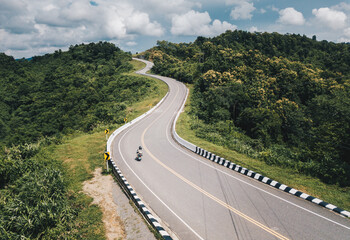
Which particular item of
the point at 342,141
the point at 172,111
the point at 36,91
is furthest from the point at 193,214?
the point at 36,91

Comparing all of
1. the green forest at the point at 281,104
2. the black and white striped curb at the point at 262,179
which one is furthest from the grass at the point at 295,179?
the green forest at the point at 281,104

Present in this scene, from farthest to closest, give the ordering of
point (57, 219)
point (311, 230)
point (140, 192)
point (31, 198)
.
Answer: point (140, 192) → point (31, 198) → point (57, 219) → point (311, 230)

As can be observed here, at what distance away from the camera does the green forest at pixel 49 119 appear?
382 inches

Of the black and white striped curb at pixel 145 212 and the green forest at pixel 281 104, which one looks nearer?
the black and white striped curb at pixel 145 212

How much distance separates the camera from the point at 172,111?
1524 inches

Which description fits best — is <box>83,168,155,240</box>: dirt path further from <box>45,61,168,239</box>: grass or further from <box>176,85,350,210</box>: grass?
<box>176,85,350,210</box>: grass

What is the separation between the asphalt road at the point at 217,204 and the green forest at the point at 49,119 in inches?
193

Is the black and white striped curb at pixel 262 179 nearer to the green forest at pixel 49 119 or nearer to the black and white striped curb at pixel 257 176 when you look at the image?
the black and white striped curb at pixel 257 176

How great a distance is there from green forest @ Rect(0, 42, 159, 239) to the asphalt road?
4.89 m

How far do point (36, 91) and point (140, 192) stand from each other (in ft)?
225

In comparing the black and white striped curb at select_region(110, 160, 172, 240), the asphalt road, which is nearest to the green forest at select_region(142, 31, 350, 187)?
the asphalt road

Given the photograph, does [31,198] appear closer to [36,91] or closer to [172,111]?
[172,111]

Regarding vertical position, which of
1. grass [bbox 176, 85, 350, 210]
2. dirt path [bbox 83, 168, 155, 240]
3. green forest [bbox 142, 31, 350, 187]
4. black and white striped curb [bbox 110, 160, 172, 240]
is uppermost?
green forest [bbox 142, 31, 350, 187]

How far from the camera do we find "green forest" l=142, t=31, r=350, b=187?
17969 millimetres
